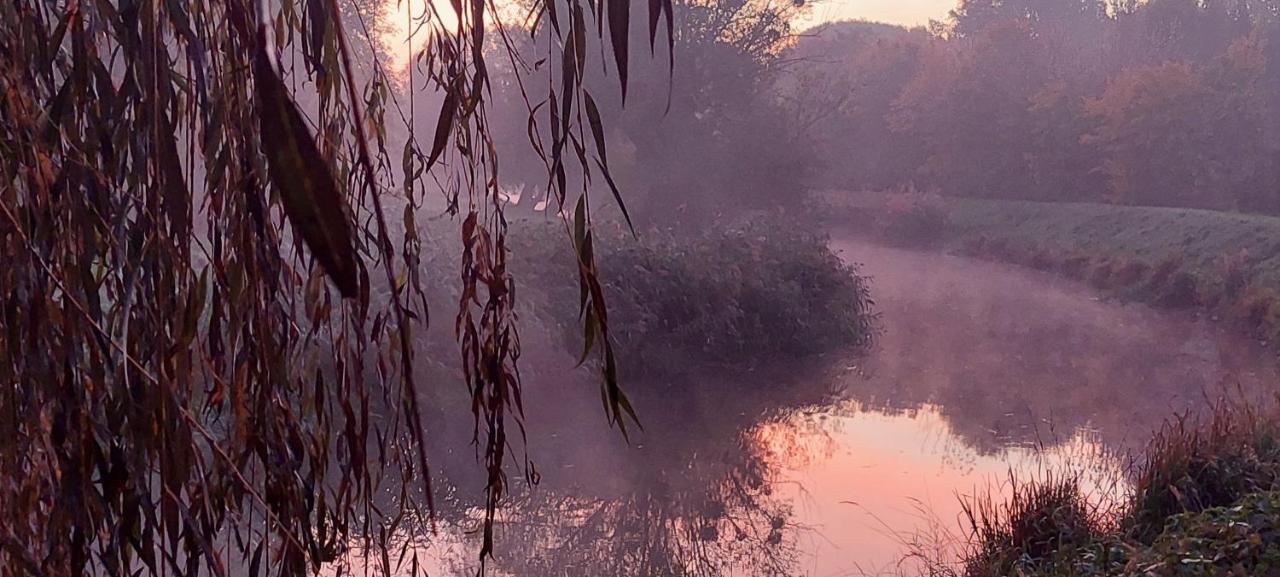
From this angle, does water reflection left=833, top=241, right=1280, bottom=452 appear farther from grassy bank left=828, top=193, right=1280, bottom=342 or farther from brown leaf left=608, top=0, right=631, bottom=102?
brown leaf left=608, top=0, right=631, bottom=102

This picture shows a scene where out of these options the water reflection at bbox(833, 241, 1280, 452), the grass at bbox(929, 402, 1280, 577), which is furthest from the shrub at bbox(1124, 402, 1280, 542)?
the water reflection at bbox(833, 241, 1280, 452)

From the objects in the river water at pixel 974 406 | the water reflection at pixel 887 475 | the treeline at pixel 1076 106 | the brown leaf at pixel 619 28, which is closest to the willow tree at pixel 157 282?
the brown leaf at pixel 619 28

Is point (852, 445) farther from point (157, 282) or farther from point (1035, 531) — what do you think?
point (157, 282)

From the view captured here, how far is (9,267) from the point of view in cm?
84

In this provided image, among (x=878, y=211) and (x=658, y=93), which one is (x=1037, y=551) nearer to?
(x=658, y=93)

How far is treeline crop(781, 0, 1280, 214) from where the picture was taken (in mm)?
14961

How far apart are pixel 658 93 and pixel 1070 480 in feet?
25.1

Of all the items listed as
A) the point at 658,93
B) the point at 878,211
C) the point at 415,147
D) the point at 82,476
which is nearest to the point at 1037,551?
the point at 415,147

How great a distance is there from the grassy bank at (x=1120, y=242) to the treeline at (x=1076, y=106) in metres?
1.06

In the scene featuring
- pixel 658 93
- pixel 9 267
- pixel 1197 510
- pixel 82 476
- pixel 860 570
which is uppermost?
pixel 658 93

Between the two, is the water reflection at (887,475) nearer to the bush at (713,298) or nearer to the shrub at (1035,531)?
the shrub at (1035,531)

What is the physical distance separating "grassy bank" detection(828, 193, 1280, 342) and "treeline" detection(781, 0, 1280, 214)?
Answer: 41.6 inches

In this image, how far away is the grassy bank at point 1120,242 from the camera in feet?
32.5

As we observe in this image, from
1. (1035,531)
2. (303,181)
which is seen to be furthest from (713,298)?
(303,181)
